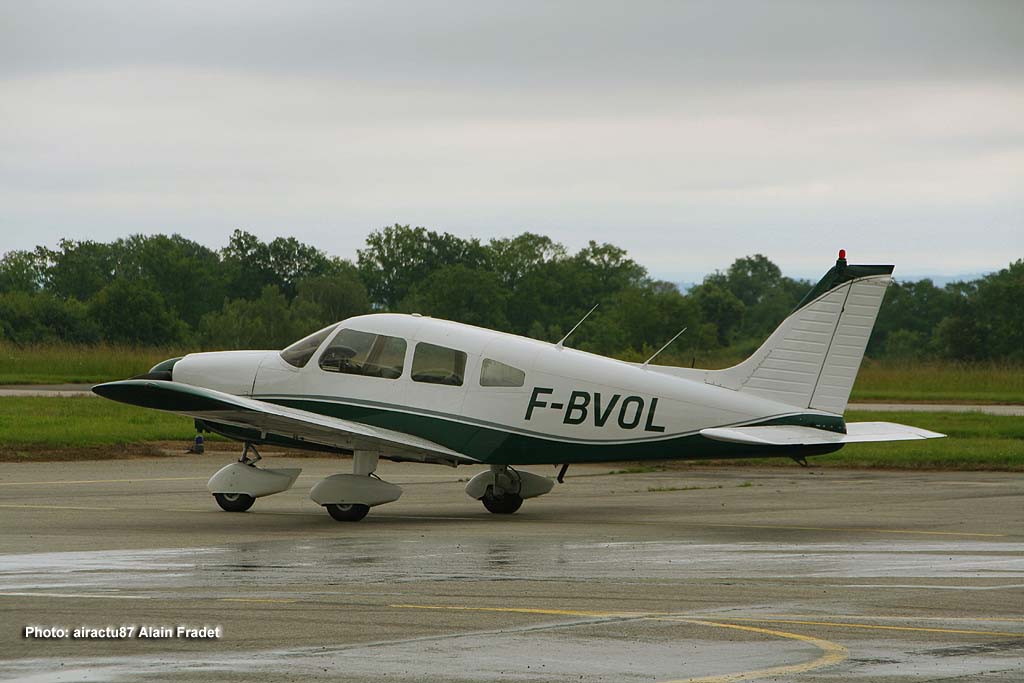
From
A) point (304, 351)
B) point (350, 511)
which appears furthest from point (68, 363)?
point (350, 511)

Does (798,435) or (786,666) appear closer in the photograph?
(786,666)

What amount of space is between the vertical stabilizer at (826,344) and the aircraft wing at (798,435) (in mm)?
448

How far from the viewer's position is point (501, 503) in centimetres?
1844

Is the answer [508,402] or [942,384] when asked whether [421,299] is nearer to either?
[942,384]

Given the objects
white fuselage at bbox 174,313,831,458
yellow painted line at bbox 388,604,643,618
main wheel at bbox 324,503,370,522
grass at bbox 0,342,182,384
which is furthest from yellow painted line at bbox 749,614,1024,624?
grass at bbox 0,342,182,384

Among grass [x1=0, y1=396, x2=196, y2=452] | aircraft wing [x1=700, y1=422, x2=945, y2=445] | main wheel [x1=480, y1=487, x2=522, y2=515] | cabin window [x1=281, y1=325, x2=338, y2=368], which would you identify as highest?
aircraft wing [x1=700, y1=422, x2=945, y2=445]

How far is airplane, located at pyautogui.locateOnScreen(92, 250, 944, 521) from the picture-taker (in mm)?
16969

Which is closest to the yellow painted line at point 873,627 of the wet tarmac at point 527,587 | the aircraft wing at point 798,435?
the wet tarmac at point 527,587

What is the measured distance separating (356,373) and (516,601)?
764cm

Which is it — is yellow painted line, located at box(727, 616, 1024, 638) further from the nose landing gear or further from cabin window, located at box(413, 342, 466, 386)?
the nose landing gear

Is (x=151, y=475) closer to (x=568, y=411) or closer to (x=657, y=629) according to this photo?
(x=568, y=411)

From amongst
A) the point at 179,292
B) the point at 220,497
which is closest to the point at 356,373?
the point at 220,497

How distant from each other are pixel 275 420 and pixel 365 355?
1.69m

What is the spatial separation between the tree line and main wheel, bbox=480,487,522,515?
51.1 meters
